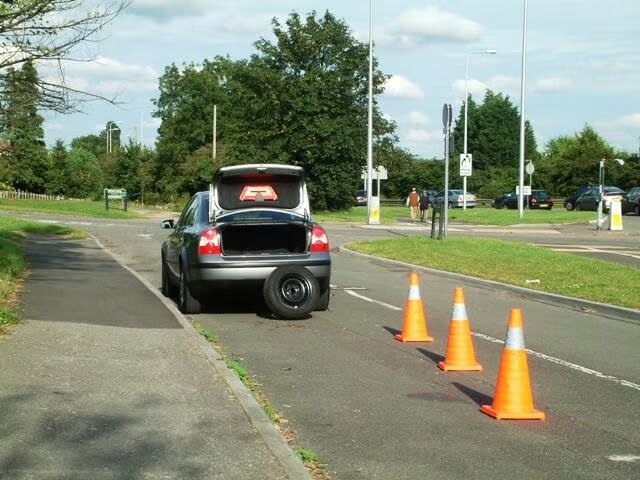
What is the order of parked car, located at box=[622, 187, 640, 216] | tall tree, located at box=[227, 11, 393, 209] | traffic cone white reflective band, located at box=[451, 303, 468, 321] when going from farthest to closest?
parked car, located at box=[622, 187, 640, 216] < tall tree, located at box=[227, 11, 393, 209] < traffic cone white reflective band, located at box=[451, 303, 468, 321]

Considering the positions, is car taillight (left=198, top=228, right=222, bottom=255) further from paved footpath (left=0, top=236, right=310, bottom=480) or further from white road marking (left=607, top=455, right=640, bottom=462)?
white road marking (left=607, top=455, right=640, bottom=462)

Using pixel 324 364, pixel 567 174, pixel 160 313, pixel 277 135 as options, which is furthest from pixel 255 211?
pixel 567 174

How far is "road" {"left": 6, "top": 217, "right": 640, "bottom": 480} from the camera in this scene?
548cm

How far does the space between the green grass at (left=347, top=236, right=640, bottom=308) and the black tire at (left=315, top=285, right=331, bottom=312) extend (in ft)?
13.9

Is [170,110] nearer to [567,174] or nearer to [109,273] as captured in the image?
[567,174]

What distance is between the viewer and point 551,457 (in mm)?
5559

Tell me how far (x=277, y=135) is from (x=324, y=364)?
39024 mm

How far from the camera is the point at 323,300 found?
11.9 meters

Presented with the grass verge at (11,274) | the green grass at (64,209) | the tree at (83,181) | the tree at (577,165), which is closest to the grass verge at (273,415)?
the grass verge at (11,274)

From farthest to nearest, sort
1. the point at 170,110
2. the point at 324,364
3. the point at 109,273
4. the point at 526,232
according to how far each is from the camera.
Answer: the point at 170,110 → the point at 526,232 → the point at 109,273 → the point at 324,364

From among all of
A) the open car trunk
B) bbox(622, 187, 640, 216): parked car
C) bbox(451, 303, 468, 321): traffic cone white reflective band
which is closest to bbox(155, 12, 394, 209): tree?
bbox(622, 187, 640, 216): parked car

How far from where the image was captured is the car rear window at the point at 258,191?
12148 millimetres

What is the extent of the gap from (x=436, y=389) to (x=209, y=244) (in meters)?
4.55

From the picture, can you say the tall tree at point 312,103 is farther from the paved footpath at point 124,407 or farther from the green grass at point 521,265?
the paved footpath at point 124,407
